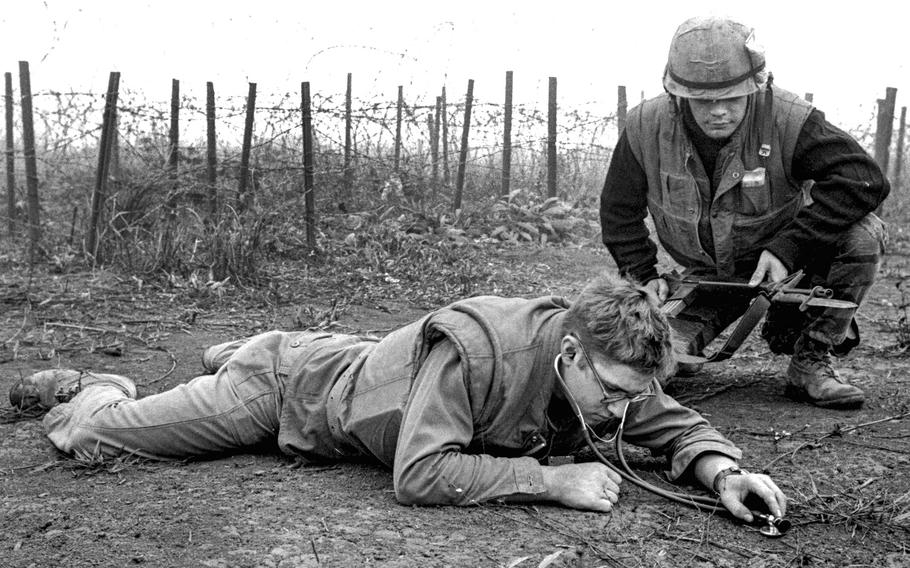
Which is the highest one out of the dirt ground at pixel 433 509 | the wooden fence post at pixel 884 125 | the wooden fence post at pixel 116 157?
the wooden fence post at pixel 884 125

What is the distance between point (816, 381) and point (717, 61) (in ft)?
4.96

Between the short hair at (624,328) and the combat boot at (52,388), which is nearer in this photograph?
the short hair at (624,328)

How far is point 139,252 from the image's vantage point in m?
7.52

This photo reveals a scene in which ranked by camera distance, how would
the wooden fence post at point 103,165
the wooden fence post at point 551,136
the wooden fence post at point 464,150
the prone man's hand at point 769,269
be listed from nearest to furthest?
the prone man's hand at point 769,269, the wooden fence post at point 103,165, the wooden fence post at point 464,150, the wooden fence post at point 551,136

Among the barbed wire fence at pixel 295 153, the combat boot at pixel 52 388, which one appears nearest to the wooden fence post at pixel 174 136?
the barbed wire fence at pixel 295 153

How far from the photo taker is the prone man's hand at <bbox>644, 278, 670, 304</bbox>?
454 centimetres

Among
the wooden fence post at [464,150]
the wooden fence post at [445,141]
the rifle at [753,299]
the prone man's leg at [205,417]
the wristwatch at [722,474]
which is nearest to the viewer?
the wristwatch at [722,474]

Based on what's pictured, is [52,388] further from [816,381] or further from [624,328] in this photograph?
[816,381]

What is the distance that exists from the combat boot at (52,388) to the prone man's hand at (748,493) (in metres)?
2.55

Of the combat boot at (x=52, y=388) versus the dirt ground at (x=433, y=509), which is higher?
the combat boot at (x=52, y=388)

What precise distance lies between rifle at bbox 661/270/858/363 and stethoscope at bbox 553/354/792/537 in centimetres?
111

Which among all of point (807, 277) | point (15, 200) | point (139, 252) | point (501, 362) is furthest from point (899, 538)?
point (15, 200)

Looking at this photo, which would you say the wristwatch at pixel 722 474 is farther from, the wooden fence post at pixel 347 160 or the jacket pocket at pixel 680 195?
the wooden fence post at pixel 347 160

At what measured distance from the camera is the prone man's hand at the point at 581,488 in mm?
2939
